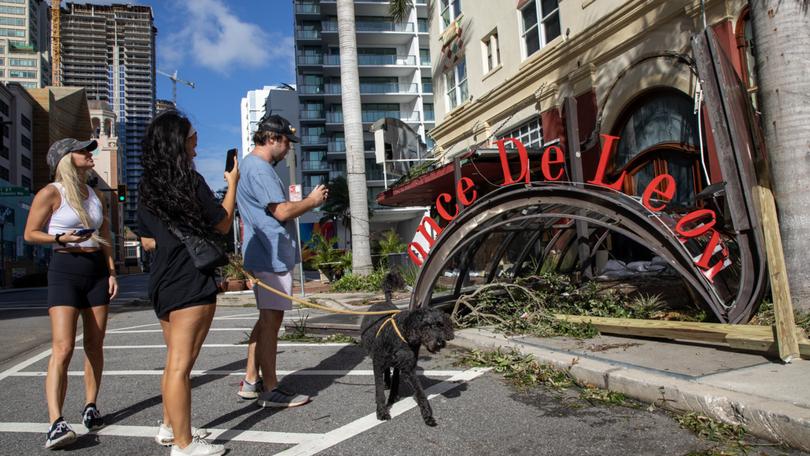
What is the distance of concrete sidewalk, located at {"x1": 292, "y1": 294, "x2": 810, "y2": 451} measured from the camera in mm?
2994

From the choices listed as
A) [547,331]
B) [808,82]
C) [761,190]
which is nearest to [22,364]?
[547,331]

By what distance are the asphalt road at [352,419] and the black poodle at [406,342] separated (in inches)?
6.8

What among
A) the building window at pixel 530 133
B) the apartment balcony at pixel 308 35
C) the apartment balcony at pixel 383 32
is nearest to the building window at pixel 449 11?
the building window at pixel 530 133

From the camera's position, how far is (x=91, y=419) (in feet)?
12.1

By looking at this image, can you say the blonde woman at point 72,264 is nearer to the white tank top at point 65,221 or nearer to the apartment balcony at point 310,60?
the white tank top at point 65,221

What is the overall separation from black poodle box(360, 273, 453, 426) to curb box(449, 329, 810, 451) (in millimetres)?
1414

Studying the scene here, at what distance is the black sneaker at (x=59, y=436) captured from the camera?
10.6ft

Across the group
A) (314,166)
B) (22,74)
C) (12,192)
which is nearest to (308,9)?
(314,166)

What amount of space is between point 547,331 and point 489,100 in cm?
1269

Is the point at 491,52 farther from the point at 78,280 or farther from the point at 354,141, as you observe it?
the point at 78,280

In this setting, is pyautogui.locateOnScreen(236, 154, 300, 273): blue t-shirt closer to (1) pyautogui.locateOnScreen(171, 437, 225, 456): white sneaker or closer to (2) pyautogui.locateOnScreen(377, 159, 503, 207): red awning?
(1) pyautogui.locateOnScreen(171, 437, 225, 456): white sneaker

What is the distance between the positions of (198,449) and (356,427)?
1.03 meters

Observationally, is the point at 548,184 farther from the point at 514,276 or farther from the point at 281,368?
the point at 281,368

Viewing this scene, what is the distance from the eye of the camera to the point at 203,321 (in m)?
3.01
